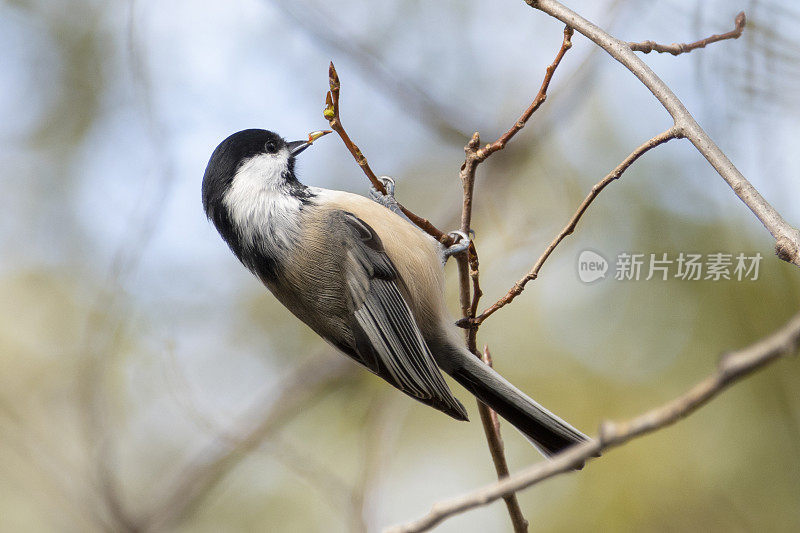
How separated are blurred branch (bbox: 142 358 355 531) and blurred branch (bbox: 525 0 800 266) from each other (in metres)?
2.05

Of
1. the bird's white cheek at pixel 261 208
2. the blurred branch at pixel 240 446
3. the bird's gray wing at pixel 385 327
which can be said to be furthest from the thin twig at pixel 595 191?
the blurred branch at pixel 240 446

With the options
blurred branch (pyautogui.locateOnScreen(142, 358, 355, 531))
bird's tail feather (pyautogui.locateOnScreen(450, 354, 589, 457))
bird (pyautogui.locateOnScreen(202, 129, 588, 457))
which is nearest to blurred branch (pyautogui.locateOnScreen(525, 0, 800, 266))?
bird (pyautogui.locateOnScreen(202, 129, 588, 457))

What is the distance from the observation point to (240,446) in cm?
300

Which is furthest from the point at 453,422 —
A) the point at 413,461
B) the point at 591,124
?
the point at 591,124

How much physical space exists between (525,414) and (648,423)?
4.85 feet

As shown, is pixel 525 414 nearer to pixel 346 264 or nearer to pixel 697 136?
pixel 346 264

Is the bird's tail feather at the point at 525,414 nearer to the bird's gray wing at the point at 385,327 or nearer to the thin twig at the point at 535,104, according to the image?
the bird's gray wing at the point at 385,327

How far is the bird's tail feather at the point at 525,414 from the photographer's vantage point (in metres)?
2.18

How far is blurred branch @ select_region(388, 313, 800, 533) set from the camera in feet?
2.18

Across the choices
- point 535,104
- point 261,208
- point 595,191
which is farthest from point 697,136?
point 261,208

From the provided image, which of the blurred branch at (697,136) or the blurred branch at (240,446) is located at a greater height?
the blurred branch at (697,136)

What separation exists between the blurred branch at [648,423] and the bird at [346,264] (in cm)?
142

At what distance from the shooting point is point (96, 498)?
2855 millimetres

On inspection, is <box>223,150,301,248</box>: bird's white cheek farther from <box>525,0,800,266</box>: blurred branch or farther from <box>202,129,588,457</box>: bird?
<box>525,0,800,266</box>: blurred branch
